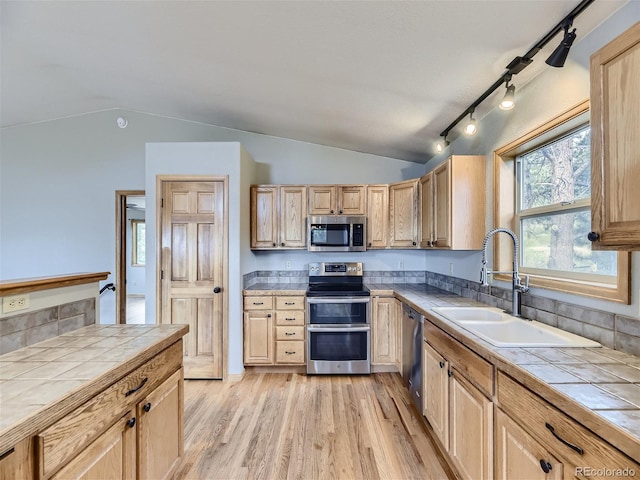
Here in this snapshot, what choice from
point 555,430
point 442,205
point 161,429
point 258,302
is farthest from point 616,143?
point 258,302

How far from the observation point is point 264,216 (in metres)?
3.49

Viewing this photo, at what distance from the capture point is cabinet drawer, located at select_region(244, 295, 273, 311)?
3.13 m

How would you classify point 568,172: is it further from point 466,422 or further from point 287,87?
point 287,87

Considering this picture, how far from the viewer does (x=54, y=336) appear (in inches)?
55.8

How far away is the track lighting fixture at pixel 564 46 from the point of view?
133cm

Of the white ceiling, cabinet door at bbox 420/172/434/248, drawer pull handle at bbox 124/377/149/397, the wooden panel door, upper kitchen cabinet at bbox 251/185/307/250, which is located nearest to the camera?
drawer pull handle at bbox 124/377/149/397

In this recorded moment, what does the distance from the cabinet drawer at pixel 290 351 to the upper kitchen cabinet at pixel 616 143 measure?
8.74ft

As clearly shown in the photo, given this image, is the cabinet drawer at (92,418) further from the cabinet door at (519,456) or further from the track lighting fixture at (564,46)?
the track lighting fixture at (564,46)

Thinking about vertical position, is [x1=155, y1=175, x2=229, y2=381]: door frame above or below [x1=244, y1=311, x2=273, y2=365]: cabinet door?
above

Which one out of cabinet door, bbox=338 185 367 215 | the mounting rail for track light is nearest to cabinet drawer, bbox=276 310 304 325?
A: cabinet door, bbox=338 185 367 215

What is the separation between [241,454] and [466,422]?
1460 mm

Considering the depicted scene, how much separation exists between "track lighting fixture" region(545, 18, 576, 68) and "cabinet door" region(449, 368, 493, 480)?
1653mm

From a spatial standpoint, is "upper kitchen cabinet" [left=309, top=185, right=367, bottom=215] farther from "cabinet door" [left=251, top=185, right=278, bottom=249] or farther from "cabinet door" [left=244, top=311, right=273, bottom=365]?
"cabinet door" [left=244, top=311, right=273, bottom=365]

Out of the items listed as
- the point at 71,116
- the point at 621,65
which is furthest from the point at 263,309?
the point at 71,116
